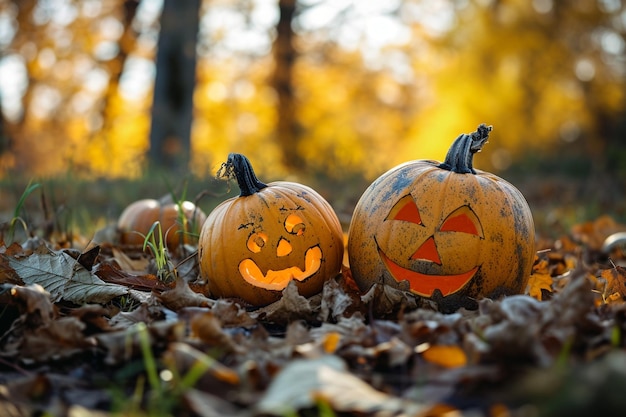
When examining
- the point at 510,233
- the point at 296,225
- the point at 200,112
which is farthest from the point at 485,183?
the point at 200,112

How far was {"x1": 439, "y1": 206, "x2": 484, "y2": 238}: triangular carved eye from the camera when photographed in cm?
260

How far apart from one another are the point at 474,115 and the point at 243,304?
60.6 ft

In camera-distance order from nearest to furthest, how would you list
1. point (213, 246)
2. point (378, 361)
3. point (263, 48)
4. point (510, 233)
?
point (378, 361) → point (510, 233) → point (213, 246) → point (263, 48)

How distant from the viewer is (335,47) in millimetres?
18688

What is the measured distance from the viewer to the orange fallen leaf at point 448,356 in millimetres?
1680

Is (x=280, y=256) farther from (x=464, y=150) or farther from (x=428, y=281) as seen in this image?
(x=464, y=150)

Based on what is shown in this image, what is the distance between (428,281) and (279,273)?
0.65 metres

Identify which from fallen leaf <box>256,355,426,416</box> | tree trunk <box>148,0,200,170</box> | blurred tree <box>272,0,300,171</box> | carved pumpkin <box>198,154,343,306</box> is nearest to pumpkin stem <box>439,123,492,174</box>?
carved pumpkin <box>198,154,343,306</box>

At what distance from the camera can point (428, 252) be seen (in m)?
2.63

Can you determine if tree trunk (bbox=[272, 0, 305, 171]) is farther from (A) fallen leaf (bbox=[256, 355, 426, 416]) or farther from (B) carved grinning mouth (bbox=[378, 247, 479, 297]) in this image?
(A) fallen leaf (bbox=[256, 355, 426, 416])

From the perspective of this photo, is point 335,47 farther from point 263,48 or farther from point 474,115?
point 474,115

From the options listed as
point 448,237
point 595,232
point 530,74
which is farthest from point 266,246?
point 530,74

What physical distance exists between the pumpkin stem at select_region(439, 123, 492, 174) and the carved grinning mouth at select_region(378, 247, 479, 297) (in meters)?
0.48

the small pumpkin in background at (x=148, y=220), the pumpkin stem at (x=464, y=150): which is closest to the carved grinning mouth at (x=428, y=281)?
the pumpkin stem at (x=464, y=150)
